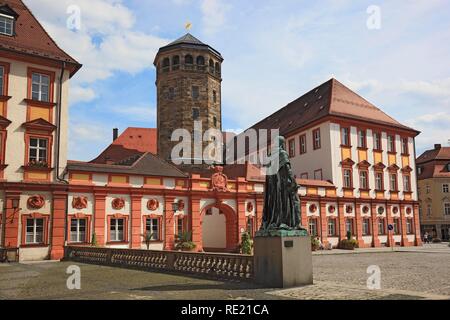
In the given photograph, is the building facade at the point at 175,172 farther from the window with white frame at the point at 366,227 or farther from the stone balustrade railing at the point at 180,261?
the stone balustrade railing at the point at 180,261

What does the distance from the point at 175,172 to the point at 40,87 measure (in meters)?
9.62

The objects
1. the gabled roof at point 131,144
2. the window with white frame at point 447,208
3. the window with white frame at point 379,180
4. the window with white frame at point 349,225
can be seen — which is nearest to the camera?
the window with white frame at point 349,225

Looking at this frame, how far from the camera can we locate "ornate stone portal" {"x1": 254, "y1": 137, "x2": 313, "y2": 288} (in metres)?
10.3

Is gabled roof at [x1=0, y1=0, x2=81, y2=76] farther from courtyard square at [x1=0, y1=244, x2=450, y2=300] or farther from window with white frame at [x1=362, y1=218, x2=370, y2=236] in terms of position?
window with white frame at [x1=362, y1=218, x2=370, y2=236]

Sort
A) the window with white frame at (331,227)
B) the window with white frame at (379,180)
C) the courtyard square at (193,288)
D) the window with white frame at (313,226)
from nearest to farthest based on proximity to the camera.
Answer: the courtyard square at (193,288) < the window with white frame at (313,226) < the window with white frame at (331,227) < the window with white frame at (379,180)

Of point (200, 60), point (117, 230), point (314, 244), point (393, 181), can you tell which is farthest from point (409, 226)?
point (117, 230)

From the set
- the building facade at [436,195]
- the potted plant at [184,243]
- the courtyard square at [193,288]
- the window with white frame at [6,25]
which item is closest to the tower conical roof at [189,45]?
the window with white frame at [6,25]

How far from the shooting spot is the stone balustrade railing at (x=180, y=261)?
11.8 meters

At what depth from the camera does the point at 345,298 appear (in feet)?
28.8

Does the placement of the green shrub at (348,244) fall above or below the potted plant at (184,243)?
below

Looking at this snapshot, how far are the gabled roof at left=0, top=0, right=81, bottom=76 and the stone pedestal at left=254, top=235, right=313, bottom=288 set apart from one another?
1905cm

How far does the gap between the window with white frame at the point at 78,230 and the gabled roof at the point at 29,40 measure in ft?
29.7

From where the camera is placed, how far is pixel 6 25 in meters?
24.5
